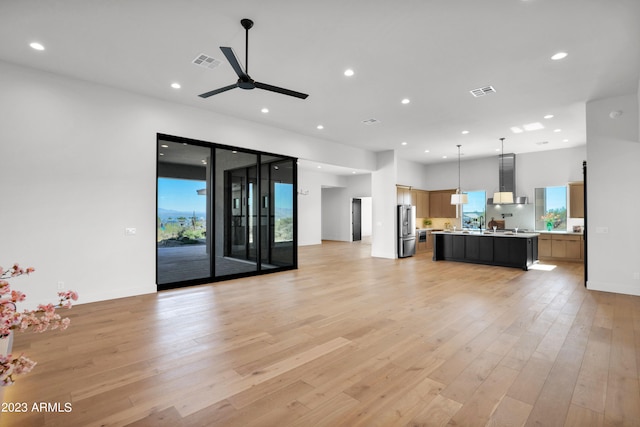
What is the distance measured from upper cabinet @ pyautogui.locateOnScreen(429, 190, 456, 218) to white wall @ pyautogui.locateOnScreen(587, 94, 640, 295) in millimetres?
6090

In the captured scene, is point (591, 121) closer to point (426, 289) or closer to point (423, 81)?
point (423, 81)

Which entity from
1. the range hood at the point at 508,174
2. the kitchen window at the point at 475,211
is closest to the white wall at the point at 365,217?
the kitchen window at the point at 475,211

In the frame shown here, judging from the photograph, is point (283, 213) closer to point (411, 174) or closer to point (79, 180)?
point (79, 180)

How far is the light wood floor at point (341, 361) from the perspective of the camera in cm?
214

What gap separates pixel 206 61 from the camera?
4.29m

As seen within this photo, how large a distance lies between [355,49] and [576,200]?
29.9 ft

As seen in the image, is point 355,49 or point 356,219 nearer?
point 355,49

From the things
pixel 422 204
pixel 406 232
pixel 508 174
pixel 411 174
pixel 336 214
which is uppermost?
pixel 411 174

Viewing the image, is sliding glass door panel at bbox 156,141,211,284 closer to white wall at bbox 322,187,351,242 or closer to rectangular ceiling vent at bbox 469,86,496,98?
rectangular ceiling vent at bbox 469,86,496,98

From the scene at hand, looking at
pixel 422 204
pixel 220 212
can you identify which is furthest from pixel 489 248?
pixel 220 212

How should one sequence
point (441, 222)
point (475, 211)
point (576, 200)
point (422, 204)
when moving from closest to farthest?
point (576, 200), point (475, 211), point (422, 204), point (441, 222)

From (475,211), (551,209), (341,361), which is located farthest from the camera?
(475,211)

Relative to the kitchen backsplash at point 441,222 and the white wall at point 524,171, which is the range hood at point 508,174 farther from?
the kitchen backsplash at point 441,222

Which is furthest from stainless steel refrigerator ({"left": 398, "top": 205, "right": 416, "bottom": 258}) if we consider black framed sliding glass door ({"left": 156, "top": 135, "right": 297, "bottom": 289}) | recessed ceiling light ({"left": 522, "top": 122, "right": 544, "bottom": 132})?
recessed ceiling light ({"left": 522, "top": 122, "right": 544, "bottom": 132})
